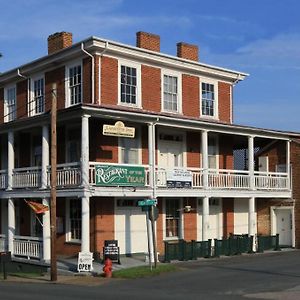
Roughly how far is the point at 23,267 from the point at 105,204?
4500 mm

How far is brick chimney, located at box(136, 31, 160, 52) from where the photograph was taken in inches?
1163

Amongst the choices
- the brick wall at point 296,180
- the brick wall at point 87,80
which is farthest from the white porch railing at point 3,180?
the brick wall at point 296,180

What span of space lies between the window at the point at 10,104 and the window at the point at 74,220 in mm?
6771

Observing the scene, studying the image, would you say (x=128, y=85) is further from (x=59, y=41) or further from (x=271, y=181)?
(x=271, y=181)

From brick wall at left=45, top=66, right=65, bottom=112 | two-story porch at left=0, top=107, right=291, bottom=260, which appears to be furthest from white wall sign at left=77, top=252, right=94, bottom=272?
brick wall at left=45, top=66, right=65, bottom=112

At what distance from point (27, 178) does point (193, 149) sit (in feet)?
28.8

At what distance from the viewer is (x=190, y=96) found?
3067cm

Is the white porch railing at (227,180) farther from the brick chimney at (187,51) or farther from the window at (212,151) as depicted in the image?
the brick chimney at (187,51)

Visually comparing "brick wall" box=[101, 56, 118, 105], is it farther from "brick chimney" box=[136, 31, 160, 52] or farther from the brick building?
"brick chimney" box=[136, 31, 160, 52]

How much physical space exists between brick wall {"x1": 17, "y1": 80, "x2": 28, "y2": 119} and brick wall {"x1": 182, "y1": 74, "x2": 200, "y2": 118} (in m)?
8.31

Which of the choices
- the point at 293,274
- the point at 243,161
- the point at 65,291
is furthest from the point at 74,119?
the point at 243,161

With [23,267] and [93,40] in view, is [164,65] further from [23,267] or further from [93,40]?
[23,267]

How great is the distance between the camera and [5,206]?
3250cm

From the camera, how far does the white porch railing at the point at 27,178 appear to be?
86.3 feet
